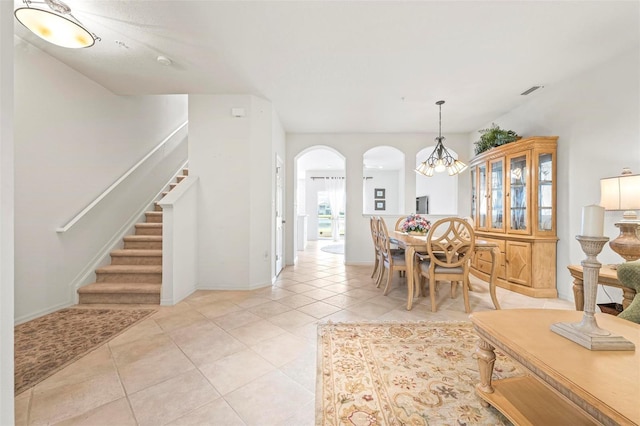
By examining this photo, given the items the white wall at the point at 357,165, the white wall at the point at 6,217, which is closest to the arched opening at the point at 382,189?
the white wall at the point at 357,165

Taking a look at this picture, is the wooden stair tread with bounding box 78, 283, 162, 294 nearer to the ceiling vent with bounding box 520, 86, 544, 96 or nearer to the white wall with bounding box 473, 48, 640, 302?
the white wall with bounding box 473, 48, 640, 302

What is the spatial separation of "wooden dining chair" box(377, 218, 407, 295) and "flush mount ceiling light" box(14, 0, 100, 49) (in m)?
3.13

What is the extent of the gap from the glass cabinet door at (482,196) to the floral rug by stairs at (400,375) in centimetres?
235

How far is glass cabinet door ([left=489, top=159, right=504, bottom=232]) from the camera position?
11.8ft

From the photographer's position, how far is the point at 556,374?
34.3 inches

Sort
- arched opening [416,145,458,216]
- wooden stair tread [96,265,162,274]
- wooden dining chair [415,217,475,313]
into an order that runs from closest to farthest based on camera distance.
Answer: wooden dining chair [415,217,475,313] < wooden stair tread [96,265,162,274] < arched opening [416,145,458,216]

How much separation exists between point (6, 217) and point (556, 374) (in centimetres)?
212

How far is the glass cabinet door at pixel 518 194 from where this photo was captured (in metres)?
3.25

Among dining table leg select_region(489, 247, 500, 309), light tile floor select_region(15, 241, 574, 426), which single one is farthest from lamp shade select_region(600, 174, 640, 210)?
light tile floor select_region(15, 241, 574, 426)

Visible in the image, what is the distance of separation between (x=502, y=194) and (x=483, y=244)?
1.43 m

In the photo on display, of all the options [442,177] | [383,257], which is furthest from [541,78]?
[442,177]

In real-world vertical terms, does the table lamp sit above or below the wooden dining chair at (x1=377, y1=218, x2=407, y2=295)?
above

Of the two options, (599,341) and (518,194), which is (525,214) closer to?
Answer: (518,194)

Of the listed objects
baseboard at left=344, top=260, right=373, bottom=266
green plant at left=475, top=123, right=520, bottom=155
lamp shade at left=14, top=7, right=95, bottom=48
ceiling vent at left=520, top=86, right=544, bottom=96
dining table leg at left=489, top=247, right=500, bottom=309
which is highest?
ceiling vent at left=520, top=86, right=544, bottom=96
